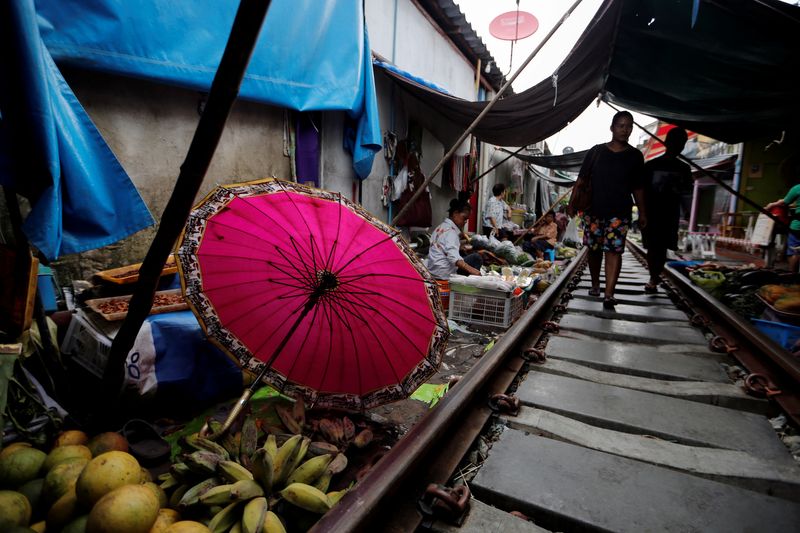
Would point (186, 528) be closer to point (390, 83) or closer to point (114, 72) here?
point (114, 72)

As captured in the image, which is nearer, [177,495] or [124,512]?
[124,512]

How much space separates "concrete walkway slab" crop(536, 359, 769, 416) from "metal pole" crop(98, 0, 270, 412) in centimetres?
289

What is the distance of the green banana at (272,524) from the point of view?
58.1 inches

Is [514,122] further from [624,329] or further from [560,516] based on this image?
[560,516]

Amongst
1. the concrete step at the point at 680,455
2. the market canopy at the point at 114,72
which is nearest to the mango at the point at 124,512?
the market canopy at the point at 114,72

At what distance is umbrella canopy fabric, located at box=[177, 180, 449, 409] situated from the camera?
2.25 meters

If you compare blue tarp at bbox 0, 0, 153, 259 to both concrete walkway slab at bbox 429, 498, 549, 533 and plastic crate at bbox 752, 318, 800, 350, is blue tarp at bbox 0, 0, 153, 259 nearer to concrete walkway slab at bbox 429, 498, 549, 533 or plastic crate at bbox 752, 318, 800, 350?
concrete walkway slab at bbox 429, 498, 549, 533

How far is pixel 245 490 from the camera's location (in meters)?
1.58

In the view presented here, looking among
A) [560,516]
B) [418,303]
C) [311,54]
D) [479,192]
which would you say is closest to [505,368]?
Answer: [418,303]

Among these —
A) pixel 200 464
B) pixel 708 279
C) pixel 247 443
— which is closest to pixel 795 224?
pixel 708 279

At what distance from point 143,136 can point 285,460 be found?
143 inches

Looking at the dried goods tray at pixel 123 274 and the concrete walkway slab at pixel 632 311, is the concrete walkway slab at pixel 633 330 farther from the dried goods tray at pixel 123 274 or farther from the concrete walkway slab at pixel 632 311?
the dried goods tray at pixel 123 274

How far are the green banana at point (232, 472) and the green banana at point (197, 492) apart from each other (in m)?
0.04

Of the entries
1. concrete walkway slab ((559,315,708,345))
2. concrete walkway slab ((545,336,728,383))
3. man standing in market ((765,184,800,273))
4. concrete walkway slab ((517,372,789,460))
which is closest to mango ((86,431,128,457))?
concrete walkway slab ((517,372,789,460))
